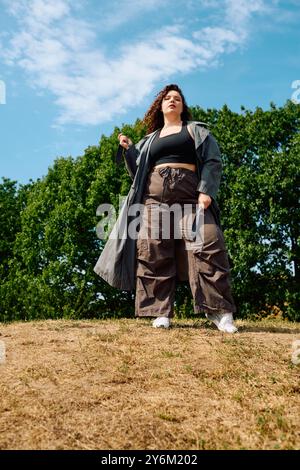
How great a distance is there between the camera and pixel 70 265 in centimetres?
1234

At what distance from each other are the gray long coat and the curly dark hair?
1.02ft

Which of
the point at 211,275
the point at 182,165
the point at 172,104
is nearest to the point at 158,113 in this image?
the point at 172,104

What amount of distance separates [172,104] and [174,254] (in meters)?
1.88

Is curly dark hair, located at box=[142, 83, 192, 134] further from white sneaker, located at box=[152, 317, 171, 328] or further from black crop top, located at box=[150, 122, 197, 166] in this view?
white sneaker, located at box=[152, 317, 171, 328]

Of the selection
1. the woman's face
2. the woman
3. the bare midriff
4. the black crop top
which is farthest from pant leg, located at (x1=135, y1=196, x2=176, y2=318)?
the woman's face

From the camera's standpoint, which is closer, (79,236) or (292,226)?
(292,226)

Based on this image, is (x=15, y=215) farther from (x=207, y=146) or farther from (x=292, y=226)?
(x=207, y=146)

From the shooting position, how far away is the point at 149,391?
393 centimetres

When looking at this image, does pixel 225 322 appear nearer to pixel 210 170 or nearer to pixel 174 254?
pixel 174 254

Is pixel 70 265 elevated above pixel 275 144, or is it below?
below

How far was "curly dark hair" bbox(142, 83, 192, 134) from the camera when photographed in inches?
261
